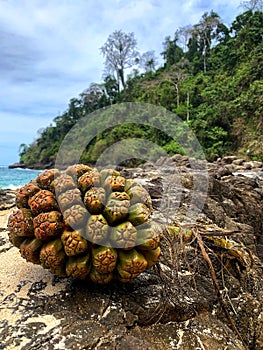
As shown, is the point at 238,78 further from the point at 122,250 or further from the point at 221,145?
the point at 122,250

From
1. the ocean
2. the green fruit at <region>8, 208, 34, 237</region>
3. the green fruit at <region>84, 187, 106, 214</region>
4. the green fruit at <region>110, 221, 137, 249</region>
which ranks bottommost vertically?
the ocean

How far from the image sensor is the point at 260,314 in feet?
5.03

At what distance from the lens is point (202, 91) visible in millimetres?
27359

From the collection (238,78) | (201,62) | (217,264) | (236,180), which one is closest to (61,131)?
(201,62)

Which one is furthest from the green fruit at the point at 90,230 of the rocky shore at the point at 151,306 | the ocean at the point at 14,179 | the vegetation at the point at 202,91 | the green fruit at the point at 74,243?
the vegetation at the point at 202,91

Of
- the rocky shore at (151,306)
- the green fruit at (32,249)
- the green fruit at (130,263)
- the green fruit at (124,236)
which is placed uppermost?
the green fruit at (124,236)

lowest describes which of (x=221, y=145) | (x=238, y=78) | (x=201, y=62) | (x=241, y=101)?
(x=221, y=145)

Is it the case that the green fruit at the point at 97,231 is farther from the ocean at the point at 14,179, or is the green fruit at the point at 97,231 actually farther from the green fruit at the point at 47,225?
the ocean at the point at 14,179

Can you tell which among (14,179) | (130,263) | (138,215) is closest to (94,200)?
(138,215)

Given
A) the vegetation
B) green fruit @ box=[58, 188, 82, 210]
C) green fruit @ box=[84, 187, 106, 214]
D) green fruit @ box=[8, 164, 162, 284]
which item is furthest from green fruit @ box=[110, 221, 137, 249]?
the vegetation

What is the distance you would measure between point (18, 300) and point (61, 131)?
1809 inches

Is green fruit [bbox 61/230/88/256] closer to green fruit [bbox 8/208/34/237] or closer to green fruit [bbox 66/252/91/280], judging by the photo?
green fruit [bbox 66/252/91/280]

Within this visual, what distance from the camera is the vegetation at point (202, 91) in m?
20.8

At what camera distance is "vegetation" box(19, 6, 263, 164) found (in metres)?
20.8
